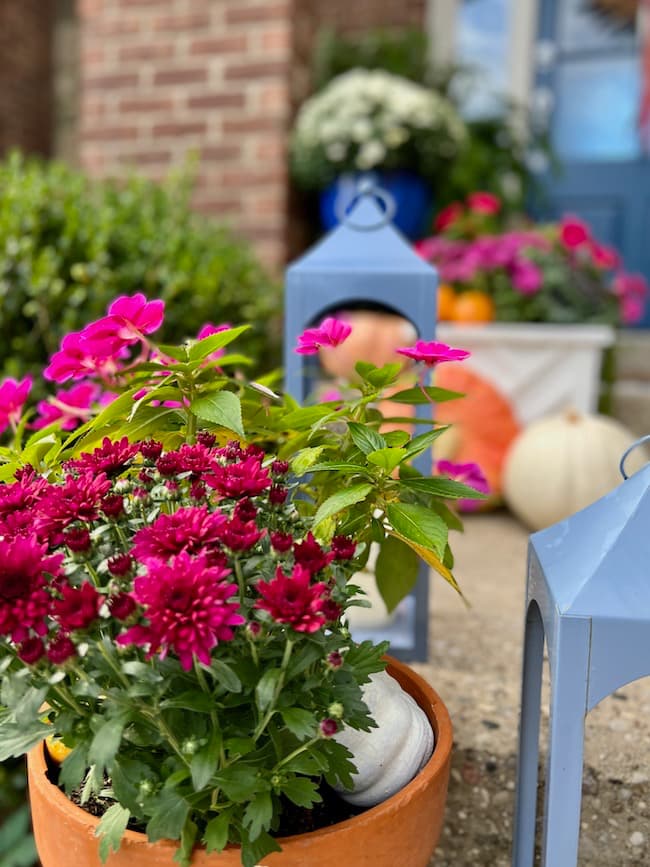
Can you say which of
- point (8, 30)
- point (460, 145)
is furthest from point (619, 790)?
point (8, 30)

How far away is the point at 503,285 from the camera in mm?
2750

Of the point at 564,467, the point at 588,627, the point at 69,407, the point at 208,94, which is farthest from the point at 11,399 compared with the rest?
the point at 208,94

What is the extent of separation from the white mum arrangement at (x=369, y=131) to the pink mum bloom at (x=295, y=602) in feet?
8.76

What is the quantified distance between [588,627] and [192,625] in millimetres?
343

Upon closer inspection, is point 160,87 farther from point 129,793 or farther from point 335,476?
point 129,793

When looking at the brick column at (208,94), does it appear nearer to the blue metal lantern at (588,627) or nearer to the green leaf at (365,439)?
the green leaf at (365,439)

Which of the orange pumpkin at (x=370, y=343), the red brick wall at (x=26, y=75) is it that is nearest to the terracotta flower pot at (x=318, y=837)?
the orange pumpkin at (x=370, y=343)

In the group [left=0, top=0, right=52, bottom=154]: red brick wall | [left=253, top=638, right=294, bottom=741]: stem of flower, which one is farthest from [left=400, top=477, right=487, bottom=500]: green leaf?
[left=0, top=0, right=52, bottom=154]: red brick wall

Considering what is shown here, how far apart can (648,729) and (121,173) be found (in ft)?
9.64

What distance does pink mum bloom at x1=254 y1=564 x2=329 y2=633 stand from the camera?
0.58m

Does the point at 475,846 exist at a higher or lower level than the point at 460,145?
lower

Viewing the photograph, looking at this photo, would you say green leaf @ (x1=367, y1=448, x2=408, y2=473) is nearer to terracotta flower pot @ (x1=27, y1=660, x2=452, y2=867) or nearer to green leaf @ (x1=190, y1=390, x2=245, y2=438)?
green leaf @ (x1=190, y1=390, x2=245, y2=438)

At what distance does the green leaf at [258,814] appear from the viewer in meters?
0.62

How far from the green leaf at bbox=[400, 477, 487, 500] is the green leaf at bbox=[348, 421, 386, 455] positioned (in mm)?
46
